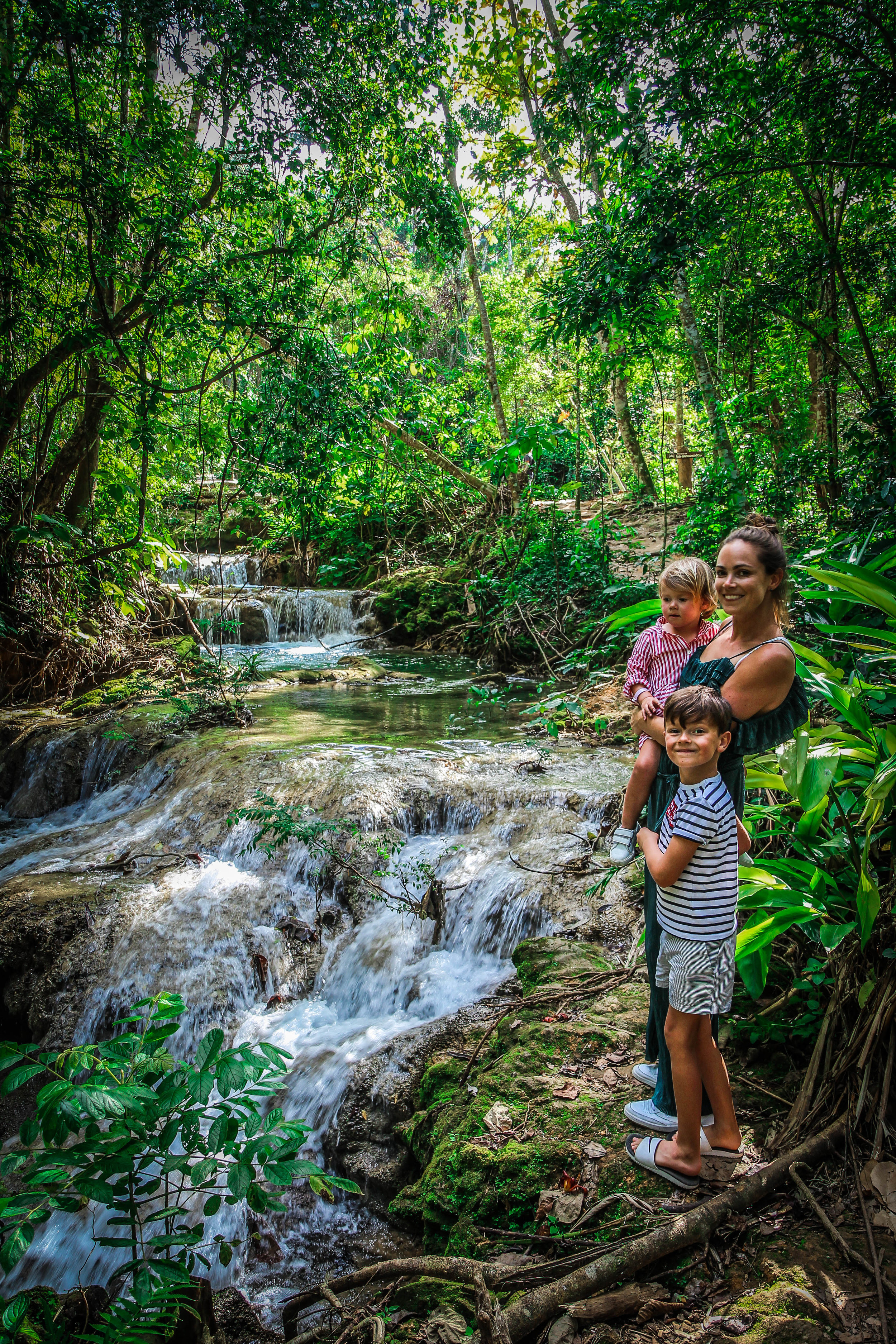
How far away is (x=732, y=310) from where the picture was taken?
28.2ft

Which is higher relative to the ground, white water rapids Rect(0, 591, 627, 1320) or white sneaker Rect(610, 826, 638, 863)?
white sneaker Rect(610, 826, 638, 863)

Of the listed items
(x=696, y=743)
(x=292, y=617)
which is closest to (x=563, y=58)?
(x=292, y=617)

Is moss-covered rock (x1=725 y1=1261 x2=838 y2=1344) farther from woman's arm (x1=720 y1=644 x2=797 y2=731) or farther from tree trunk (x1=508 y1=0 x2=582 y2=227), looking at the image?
tree trunk (x1=508 y1=0 x2=582 y2=227)

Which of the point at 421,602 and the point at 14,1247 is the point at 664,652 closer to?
the point at 14,1247

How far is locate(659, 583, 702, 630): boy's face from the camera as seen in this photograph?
2752 mm

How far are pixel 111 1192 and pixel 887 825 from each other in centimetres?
266

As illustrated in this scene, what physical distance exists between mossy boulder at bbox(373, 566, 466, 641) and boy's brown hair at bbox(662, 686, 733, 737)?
36.5 ft

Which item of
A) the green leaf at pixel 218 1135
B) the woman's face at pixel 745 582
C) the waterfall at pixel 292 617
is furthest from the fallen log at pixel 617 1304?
the waterfall at pixel 292 617

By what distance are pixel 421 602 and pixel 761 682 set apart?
39.9ft

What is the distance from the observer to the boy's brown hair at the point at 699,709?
79.6 inches

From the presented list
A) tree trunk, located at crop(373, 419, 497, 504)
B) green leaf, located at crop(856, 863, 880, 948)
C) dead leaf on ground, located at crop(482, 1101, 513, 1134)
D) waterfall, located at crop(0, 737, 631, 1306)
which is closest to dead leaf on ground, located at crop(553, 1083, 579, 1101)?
dead leaf on ground, located at crop(482, 1101, 513, 1134)

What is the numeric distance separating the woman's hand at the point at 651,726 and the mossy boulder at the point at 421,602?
10.5 metres

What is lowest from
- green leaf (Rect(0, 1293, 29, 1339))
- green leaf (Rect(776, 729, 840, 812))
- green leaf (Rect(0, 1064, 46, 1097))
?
green leaf (Rect(0, 1293, 29, 1339))

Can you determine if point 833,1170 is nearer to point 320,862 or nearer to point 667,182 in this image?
point 320,862
